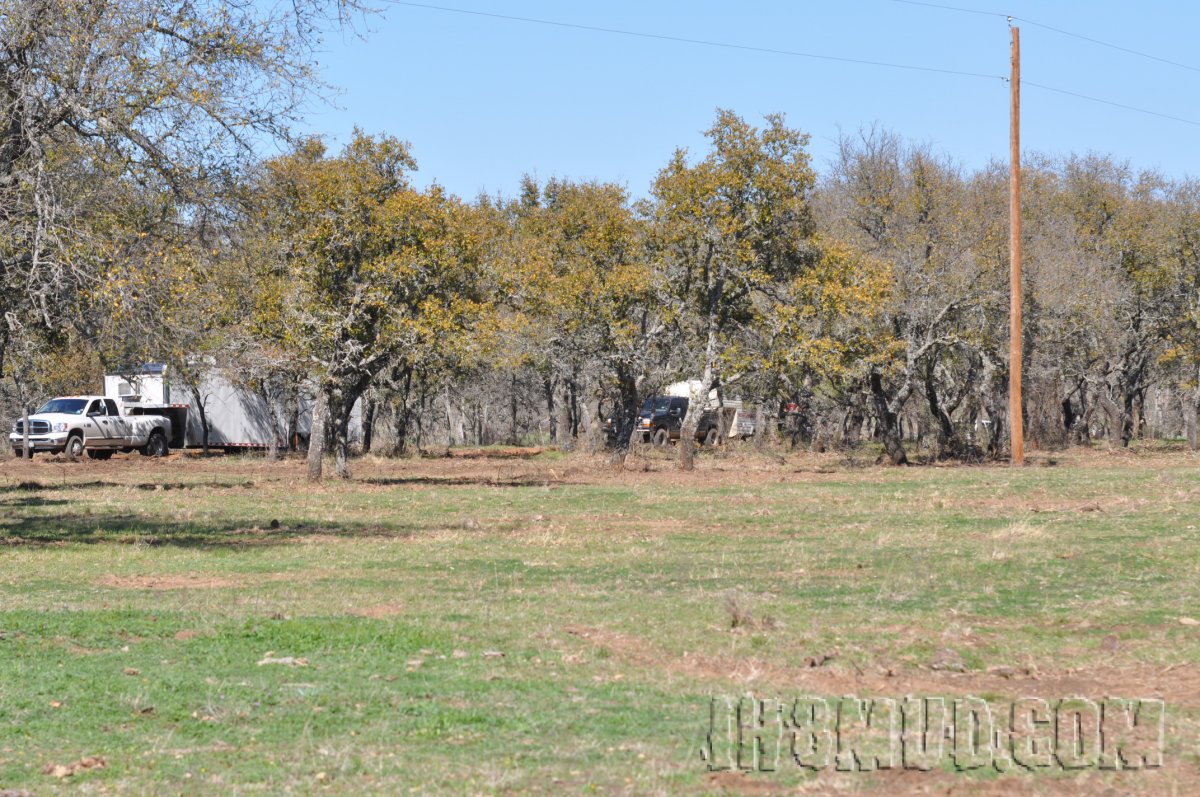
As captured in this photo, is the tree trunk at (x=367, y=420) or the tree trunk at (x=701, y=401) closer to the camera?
the tree trunk at (x=701, y=401)

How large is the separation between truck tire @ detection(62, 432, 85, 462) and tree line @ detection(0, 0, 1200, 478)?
13.7ft

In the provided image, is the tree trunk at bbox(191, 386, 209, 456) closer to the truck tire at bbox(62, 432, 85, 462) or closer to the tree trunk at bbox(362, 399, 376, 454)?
the truck tire at bbox(62, 432, 85, 462)

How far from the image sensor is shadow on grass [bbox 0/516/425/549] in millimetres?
18750

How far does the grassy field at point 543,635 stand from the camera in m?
7.14

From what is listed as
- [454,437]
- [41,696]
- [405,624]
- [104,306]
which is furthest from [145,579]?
[454,437]

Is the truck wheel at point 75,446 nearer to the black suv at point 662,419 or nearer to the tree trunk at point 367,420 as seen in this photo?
the tree trunk at point 367,420

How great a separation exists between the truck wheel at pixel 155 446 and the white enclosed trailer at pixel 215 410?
2.62 metres

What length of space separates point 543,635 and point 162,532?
10.9m

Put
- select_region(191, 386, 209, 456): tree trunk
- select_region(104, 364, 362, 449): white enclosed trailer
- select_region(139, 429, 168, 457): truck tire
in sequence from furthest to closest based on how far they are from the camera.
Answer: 1. select_region(104, 364, 362, 449): white enclosed trailer
2. select_region(191, 386, 209, 456): tree trunk
3. select_region(139, 429, 168, 457): truck tire

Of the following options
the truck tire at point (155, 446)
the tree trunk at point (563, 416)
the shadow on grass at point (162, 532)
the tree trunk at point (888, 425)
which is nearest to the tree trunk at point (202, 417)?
the truck tire at point (155, 446)

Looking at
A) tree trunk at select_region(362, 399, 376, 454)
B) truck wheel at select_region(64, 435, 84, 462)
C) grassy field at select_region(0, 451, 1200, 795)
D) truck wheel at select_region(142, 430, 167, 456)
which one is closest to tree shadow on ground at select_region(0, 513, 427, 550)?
grassy field at select_region(0, 451, 1200, 795)

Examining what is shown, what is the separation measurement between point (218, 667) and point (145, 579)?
5.84 meters

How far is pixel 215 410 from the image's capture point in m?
53.6

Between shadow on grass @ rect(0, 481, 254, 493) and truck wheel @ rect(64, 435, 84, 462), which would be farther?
truck wheel @ rect(64, 435, 84, 462)
